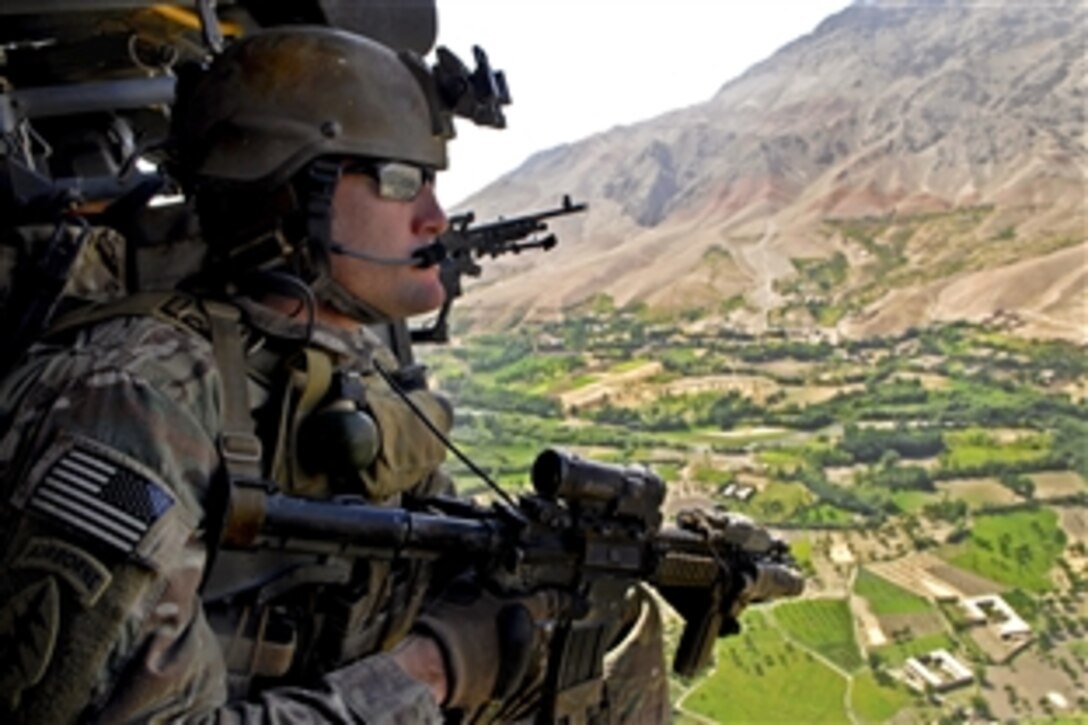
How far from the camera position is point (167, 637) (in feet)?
5.04

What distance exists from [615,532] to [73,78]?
3.80 meters

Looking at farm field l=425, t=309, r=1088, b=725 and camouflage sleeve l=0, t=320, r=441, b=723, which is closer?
camouflage sleeve l=0, t=320, r=441, b=723

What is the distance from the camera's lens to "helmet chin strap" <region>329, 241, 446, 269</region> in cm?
214

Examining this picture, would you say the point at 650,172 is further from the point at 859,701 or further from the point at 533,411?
the point at 859,701

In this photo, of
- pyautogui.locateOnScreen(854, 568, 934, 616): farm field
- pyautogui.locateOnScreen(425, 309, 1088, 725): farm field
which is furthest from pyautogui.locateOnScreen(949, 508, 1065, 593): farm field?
pyautogui.locateOnScreen(854, 568, 934, 616): farm field

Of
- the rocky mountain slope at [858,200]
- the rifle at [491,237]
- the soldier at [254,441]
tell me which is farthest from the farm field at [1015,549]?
the soldier at [254,441]

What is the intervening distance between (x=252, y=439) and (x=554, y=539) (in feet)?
2.66

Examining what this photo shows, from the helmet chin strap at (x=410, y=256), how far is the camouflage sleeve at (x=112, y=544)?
1.51 ft

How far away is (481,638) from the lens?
2117mm

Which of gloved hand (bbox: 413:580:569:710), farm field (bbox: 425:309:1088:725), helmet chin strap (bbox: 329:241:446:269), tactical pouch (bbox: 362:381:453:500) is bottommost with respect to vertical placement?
farm field (bbox: 425:309:1088:725)

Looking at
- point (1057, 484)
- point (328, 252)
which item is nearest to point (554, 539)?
point (328, 252)

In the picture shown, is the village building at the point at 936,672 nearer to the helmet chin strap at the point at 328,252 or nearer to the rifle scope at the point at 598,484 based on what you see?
the rifle scope at the point at 598,484

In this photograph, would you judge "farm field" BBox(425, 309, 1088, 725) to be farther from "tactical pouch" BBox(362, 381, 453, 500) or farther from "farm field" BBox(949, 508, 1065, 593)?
"tactical pouch" BBox(362, 381, 453, 500)

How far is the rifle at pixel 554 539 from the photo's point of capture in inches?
69.4
